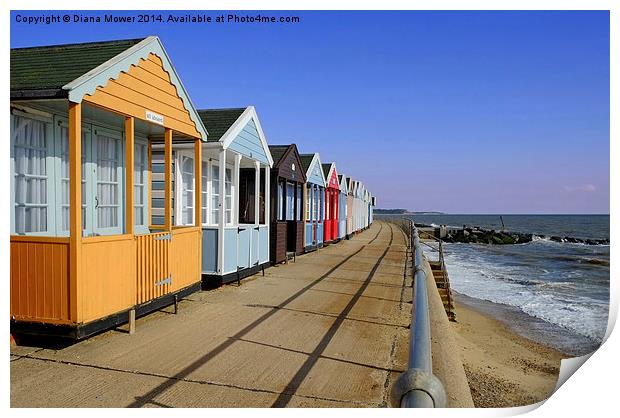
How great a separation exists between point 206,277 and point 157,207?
86.4 inches

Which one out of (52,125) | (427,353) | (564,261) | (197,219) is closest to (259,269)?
(197,219)

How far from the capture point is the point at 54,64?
5781 mm

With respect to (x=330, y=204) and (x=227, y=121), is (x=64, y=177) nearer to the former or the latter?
(x=227, y=121)

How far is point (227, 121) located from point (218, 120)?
0.25m

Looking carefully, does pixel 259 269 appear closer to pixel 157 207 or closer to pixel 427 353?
pixel 157 207

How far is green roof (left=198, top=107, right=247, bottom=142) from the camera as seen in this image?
9.58 m

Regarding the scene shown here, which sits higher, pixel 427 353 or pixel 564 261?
pixel 427 353

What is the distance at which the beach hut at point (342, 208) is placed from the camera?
2620 cm

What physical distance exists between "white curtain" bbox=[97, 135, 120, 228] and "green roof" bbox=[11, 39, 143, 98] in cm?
146

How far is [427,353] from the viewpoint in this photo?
2.27m

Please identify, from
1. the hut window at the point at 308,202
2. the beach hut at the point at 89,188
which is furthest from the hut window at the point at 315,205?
the beach hut at the point at 89,188

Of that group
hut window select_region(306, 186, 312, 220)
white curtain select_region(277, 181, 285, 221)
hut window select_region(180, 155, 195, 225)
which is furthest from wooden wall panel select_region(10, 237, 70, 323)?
hut window select_region(306, 186, 312, 220)

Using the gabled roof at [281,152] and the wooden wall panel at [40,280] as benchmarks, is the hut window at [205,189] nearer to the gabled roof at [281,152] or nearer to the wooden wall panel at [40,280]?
the gabled roof at [281,152]

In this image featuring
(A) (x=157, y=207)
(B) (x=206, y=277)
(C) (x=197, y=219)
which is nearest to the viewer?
(C) (x=197, y=219)
